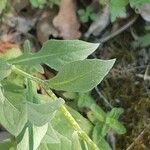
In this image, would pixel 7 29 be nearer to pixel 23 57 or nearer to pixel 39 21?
pixel 39 21

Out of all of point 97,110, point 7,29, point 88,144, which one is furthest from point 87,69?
point 7,29

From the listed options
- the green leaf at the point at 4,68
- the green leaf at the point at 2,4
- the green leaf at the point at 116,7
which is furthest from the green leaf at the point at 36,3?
the green leaf at the point at 4,68

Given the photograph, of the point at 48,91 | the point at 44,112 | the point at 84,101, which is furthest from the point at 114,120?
the point at 44,112

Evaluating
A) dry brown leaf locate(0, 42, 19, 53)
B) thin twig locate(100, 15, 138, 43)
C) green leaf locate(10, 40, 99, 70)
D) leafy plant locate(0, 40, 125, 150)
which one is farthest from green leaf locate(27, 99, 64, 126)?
thin twig locate(100, 15, 138, 43)

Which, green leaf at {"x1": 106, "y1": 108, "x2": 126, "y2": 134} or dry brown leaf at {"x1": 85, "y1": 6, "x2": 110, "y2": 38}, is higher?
dry brown leaf at {"x1": 85, "y1": 6, "x2": 110, "y2": 38}

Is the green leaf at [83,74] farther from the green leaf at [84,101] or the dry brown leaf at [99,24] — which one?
the dry brown leaf at [99,24]

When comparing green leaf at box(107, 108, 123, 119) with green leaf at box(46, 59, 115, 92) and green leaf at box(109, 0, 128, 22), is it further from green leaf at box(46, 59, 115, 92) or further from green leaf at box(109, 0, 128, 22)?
green leaf at box(46, 59, 115, 92)
